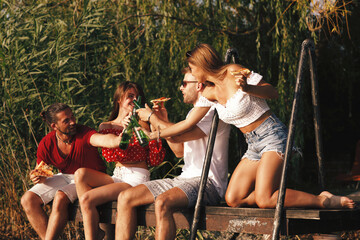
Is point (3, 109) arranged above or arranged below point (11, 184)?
above

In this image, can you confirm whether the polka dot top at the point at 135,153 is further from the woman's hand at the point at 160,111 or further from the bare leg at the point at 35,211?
the bare leg at the point at 35,211

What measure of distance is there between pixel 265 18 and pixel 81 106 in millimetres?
2908

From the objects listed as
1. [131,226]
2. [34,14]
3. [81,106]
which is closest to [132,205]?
[131,226]

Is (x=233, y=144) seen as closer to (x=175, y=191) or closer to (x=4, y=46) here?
(x=4, y=46)

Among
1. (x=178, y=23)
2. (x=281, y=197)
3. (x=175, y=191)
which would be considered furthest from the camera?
(x=178, y=23)

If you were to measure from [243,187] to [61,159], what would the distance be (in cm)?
166

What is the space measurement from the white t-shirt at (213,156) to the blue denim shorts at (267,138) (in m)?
0.32

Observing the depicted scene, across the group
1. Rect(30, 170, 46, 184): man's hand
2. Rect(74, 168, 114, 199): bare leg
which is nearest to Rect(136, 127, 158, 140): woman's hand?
Rect(74, 168, 114, 199): bare leg

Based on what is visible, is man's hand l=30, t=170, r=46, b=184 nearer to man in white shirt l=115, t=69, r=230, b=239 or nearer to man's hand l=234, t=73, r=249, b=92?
man in white shirt l=115, t=69, r=230, b=239

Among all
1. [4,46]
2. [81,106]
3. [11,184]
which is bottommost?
[11,184]

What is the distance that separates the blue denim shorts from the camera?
338 centimetres

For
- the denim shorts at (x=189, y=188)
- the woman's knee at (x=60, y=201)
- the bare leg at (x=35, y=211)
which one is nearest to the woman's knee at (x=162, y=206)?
the denim shorts at (x=189, y=188)

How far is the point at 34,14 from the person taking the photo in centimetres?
627

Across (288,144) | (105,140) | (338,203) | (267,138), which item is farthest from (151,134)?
(338,203)
